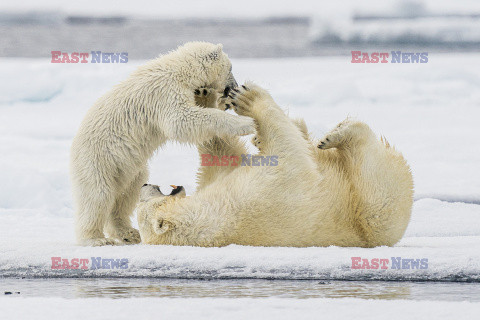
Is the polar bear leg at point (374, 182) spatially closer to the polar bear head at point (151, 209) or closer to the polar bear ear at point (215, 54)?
the polar bear ear at point (215, 54)

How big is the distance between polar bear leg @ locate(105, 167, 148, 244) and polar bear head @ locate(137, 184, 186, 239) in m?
0.50

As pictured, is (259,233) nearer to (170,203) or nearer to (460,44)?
(170,203)

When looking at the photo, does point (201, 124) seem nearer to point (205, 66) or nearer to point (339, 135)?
point (205, 66)

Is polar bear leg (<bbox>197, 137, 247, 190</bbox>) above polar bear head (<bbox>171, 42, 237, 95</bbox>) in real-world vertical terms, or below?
below

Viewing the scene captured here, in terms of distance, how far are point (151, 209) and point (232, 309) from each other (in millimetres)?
1265

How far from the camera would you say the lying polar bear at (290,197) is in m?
3.47

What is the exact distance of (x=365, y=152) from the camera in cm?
376

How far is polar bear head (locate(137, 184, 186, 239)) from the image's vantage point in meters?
3.48

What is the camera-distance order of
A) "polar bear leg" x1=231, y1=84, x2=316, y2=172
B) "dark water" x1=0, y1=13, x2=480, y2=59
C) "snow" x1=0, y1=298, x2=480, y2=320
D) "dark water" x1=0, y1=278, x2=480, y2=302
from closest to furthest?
1. "snow" x1=0, y1=298, x2=480, y2=320
2. "dark water" x1=0, y1=278, x2=480, y2=302
3. "polar bear leg" x1=231, y1=84, x2=316, y2=172
4. "dark water" x1=0, y1=13, x2=480, y2=59

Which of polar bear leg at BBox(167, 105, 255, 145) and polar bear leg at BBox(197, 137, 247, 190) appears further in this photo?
polar bear leg at BBox(197, 137, 247, 190)

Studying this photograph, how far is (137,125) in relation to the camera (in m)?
3.87

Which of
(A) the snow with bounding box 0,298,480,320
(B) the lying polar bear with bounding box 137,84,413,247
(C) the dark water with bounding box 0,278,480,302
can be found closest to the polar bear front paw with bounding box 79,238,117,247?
(B) the lying polar bear with bounding box 137,84,413,247

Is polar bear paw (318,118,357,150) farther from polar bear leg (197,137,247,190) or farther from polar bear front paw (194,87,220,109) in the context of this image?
polar bear front paw (194,87,220,109)

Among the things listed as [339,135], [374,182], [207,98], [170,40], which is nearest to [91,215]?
[207,98]
